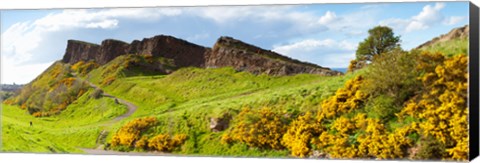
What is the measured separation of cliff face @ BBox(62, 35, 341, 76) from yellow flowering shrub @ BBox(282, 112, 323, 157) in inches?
29.1

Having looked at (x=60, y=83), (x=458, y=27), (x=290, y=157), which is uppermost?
(x=458, y=27)

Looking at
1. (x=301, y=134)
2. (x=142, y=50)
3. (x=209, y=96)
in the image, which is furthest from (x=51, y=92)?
(x=301, y=134)

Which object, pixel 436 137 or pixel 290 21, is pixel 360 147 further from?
pixel 290 21

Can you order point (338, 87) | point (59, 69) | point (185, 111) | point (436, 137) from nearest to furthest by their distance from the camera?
point (436, 137)
point (338, 87)
point (185, 111)
point (59, 69)

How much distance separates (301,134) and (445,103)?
7.13 feet

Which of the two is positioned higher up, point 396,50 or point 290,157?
point 396,50

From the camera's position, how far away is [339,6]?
1220cm

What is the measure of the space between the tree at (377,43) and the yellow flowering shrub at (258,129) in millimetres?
1579

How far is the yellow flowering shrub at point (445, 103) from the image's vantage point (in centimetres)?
1114

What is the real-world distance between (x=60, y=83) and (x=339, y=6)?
494 centimetres

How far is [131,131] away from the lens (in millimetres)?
13258

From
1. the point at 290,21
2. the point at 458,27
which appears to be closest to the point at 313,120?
the point at 290,21

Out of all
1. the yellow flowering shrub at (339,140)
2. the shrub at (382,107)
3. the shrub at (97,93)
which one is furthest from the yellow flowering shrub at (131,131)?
the shrub at (382,107)

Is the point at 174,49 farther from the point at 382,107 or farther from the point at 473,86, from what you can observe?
the point at 473,86
